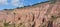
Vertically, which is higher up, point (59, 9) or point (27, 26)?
point (59, 9)

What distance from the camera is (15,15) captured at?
534 inches

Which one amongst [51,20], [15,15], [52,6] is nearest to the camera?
[51,20]

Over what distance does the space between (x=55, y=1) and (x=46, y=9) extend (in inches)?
35.9

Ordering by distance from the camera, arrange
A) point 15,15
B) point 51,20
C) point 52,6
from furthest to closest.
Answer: point 15,15
point 52,6
point 51,20

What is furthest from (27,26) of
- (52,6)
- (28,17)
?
(52,6)

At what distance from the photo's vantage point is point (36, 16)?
1284cm

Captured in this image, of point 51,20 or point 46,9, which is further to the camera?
point 46,9

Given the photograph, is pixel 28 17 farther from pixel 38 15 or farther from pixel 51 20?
pixel 51 20

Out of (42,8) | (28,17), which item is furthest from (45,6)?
(28,17)

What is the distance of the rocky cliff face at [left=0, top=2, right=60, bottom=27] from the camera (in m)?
11.9

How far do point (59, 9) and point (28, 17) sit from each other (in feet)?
5.66

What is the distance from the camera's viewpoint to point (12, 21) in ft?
43.4

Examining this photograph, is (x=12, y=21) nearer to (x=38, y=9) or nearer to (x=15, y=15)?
(x=15, y=15)

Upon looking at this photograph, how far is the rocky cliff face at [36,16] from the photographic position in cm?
1186
